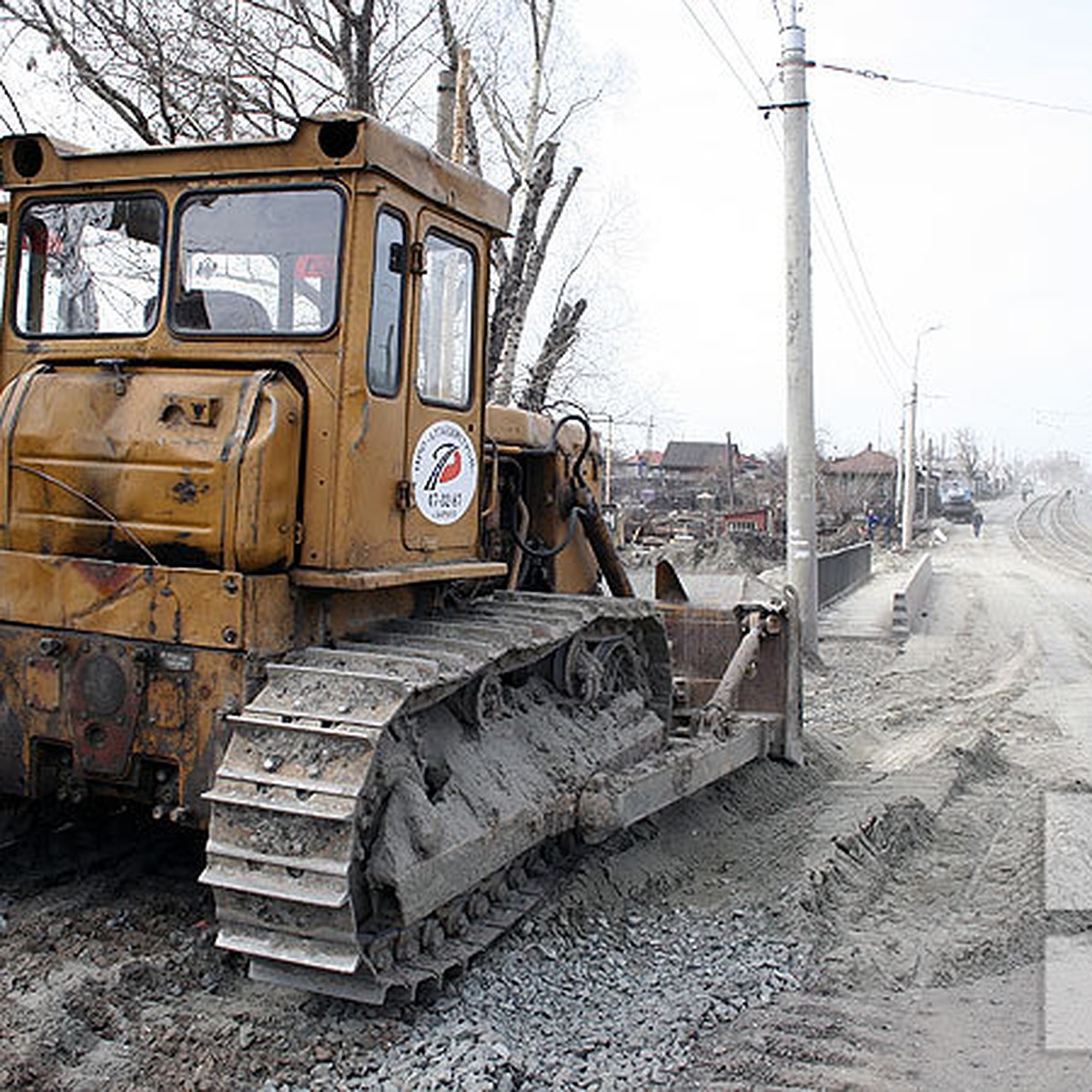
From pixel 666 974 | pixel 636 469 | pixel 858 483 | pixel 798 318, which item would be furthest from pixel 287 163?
pixel 636 469

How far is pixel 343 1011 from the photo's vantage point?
4.57 m

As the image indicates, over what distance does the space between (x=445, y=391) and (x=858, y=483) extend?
73915 mm

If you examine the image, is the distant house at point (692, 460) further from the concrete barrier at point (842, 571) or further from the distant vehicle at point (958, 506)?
the concrete barrier at point (842, 571)

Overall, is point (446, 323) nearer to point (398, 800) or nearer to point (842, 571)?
point (398, 800)

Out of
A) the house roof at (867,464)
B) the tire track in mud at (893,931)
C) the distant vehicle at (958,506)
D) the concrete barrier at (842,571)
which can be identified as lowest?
the tire track in mud at (893,931)

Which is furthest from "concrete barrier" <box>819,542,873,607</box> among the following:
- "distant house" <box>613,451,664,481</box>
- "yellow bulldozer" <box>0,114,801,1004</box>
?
"distant house" <box>613,451,664,481</box>

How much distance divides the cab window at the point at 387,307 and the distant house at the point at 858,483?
53887mm

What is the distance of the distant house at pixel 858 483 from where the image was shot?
6338 centimetres

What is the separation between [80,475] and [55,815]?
5.64ft

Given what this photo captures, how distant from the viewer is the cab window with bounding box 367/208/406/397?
5016 millimetres

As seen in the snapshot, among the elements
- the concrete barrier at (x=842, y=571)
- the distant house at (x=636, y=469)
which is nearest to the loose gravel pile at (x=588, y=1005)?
the concrete barrier at (x=842, y=571)

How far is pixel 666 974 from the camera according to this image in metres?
5.38

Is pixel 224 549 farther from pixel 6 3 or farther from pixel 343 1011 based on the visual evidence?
pixel 6 3

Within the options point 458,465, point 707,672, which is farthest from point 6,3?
point 458,465
